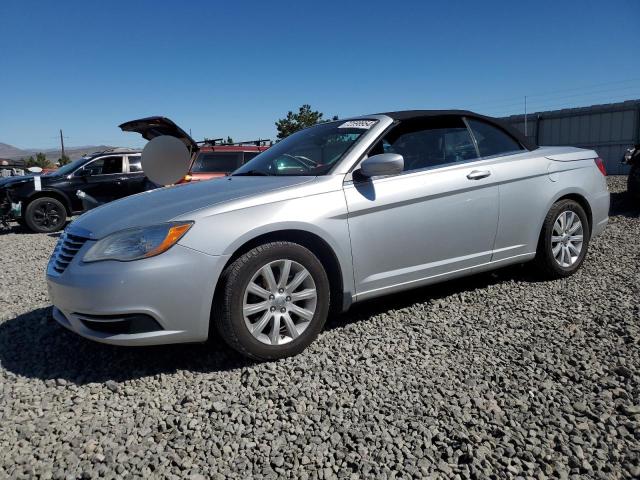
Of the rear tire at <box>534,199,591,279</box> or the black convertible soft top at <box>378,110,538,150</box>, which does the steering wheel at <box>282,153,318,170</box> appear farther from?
the rear tire at <box>534,199,591,279</box>

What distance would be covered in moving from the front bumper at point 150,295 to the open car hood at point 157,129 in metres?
5.13

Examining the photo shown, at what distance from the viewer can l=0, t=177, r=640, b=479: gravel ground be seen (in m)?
2.06

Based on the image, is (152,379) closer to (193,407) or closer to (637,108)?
(193,407)

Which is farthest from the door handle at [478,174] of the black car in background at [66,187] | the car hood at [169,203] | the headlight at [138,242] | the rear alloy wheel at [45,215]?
the rear alloy wheel at [45,215]

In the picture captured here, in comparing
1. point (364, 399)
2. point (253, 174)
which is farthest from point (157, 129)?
point (364, 399)

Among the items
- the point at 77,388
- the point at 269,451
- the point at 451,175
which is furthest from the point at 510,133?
the point at 77,388

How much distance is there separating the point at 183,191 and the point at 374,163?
1.31m

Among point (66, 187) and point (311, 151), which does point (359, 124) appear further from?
point (66, 187)

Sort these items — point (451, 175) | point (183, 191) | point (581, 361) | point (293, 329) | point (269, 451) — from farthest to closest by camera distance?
point (451, 175)
point (183, 191)
point (293, 329)
point (581, 361)
point (269, 451)

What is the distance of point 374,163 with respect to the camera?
315 cm

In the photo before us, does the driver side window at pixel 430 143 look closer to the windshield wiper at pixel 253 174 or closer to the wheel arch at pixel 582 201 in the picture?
the windshield wiper at pixel 253 174

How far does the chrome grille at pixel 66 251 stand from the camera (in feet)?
9.70

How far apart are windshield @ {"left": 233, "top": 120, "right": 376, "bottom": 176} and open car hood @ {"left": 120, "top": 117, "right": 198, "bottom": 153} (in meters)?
3.95

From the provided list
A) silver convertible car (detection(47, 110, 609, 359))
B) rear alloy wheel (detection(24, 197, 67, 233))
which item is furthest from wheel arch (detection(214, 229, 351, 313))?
rear alloy wheel (detection(24, 197, 67, 233))
